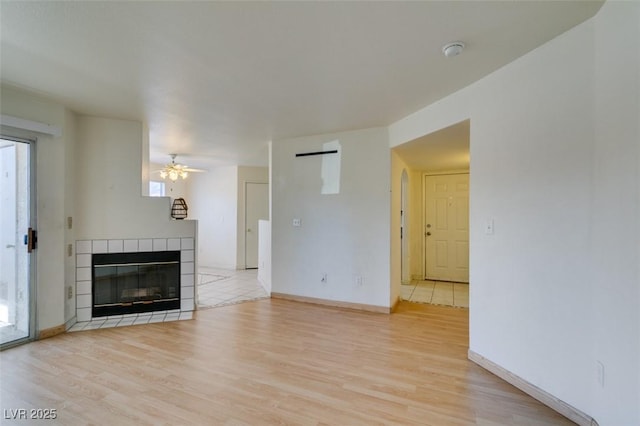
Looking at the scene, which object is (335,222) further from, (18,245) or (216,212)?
(216,212)

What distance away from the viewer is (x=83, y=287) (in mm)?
3336

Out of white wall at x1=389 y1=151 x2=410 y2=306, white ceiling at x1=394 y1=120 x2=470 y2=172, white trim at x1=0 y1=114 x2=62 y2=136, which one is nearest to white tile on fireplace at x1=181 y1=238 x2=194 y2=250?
white trim at x1=0 y1=114 x2=62 y2=136

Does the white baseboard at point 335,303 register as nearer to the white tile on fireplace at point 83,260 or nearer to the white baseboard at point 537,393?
the white baseboard at point 537,393

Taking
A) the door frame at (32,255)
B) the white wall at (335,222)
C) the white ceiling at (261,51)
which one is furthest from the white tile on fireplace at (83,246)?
the white wall at (335,222)

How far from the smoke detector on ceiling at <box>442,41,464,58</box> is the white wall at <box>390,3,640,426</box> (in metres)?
0.51

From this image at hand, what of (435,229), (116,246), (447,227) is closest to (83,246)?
(116,246)

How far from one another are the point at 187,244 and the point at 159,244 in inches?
12.5

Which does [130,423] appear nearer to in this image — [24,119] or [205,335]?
[205,335]

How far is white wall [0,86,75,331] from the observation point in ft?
9.29

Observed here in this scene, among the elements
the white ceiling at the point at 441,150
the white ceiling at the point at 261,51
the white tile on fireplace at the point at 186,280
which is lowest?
the white tile on fireplace at the point at 186,280

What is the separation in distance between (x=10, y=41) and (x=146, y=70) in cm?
73

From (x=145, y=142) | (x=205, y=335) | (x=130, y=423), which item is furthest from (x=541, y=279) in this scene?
(x=145, y=142)

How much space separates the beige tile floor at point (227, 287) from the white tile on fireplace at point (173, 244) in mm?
874

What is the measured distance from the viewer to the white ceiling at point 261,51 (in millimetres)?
1558
